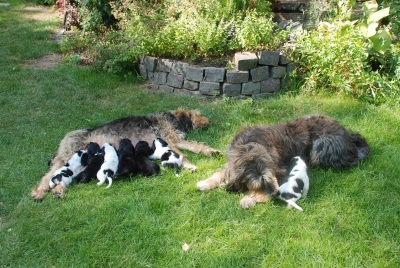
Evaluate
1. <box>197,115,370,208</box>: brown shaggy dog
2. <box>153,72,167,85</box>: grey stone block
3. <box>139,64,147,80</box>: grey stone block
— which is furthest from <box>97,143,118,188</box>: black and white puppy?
<box>139,64,147,80</box>: grey stone block

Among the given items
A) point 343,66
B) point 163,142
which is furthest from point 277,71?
point 163,142

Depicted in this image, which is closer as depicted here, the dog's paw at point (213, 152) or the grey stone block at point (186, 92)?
the dog's paw at point (213, 152)

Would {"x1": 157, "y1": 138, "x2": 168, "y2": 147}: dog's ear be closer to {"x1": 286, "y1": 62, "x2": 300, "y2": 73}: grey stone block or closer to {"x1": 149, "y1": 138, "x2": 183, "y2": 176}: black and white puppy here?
{"x1": 149, "y1": 138, "x2": 183, "y2": 176}: black and white puppy

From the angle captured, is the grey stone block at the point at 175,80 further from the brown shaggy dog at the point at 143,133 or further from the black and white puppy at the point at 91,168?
the black and white puppy at the point at 91,168

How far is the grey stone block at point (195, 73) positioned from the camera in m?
6.66

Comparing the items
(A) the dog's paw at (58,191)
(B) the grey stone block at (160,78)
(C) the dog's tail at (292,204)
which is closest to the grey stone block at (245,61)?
(B) the grey stone block at (160,78)

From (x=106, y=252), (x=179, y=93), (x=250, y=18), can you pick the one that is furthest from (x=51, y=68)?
(x=106, y=252)

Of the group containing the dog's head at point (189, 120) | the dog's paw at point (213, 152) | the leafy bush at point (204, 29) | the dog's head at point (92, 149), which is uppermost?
the leafy bush at point (204, 29)

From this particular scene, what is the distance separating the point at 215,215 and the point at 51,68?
6.08 m

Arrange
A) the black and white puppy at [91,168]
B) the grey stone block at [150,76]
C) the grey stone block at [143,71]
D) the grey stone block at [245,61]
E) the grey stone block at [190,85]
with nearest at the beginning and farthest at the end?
the black and white puppy at [91,168] → the grey stone block at [245,61] → the grey stone block at [190,85] → the grey stone block at [150,76] → the grey stone block at [143,71]

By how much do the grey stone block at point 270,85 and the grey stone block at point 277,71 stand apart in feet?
0.25

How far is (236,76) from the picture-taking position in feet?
21.3

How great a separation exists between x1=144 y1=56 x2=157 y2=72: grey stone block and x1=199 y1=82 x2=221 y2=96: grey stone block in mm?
1117

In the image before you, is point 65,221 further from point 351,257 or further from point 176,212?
point 351,257
